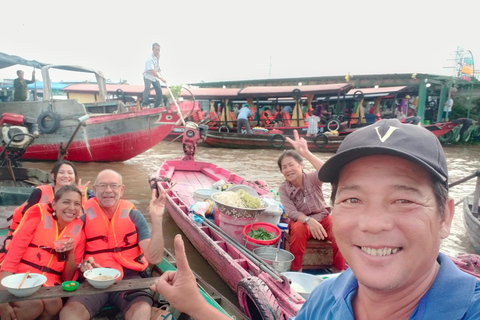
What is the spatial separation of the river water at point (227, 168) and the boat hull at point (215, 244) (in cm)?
46

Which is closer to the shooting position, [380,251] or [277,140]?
[380,251]

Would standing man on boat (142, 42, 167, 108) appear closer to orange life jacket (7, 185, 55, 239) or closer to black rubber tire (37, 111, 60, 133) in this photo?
black rubber tire (37, 111, 60, 133)

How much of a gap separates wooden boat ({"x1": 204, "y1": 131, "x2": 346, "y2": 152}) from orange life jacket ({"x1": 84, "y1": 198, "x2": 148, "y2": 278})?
11712 mm

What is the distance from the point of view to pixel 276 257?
3.59 metres

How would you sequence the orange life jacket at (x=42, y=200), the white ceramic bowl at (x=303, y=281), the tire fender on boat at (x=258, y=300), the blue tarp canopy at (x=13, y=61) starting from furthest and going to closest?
the blue tarp canopy at (x=13, y=61) < the orange life jacket at (x=42, y=200) < the white ceramic bowl at (x=303, y=281) < the tire fender on boat at (x=258, y=300)

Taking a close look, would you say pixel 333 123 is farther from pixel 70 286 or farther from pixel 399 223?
pixel 399 223

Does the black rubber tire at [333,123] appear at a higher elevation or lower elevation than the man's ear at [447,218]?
lower

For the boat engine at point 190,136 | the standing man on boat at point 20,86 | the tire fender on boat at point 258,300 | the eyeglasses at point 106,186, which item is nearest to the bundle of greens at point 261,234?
the tire fender on boat at point 258,300

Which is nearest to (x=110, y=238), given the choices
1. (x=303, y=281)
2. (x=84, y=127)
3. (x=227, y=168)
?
(x=303, y=281)

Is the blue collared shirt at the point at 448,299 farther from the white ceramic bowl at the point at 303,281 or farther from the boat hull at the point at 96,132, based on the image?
the boat hull at the point at 96,132

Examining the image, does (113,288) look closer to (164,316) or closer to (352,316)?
(164,316)

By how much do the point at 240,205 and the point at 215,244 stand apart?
0.59 m

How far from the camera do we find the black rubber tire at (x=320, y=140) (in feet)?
46.6

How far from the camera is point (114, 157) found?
454 inches
